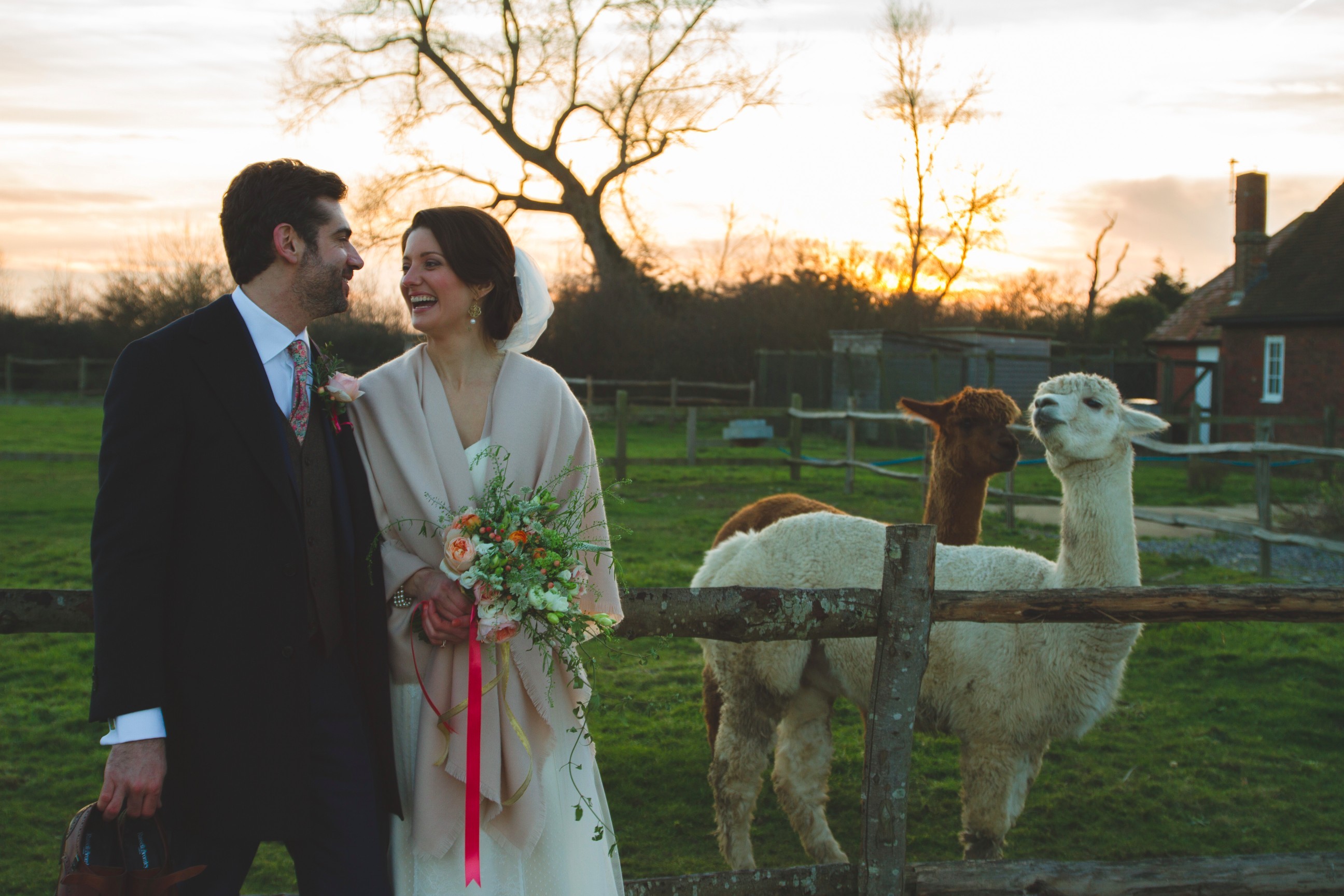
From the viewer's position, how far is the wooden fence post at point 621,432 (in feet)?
45.5

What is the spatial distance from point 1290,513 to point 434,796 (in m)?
11.6

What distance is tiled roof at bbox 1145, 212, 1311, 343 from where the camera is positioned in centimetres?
2383

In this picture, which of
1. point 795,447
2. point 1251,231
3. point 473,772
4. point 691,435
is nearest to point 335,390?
point 473,772

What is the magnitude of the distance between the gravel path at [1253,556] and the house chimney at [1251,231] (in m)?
14.8

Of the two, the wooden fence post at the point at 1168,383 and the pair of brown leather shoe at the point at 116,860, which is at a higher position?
the wooden fence post at the point at 1168,383

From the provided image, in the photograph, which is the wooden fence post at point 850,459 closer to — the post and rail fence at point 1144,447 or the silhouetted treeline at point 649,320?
the post and rail fence at point 1144,447

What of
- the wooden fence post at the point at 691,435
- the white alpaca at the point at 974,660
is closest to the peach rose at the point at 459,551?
the white alpaca at the point at 974,660

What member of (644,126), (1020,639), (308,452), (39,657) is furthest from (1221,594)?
(644,126)

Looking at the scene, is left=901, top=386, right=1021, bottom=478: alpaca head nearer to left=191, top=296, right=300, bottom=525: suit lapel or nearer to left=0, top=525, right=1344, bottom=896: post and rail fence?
left=0, top=525, right=1344, bottom=896: post and rail fence

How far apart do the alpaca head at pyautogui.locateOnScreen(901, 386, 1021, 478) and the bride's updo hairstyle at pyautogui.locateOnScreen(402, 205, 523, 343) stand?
2927mm

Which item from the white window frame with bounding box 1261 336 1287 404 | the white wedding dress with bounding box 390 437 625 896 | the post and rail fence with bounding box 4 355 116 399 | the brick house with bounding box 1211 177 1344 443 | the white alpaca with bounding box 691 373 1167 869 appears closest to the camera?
the white wedding dress with bounding box 390 437 625 896

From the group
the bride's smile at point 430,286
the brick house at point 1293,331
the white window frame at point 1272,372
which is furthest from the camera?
the white window frame at point 1272,372

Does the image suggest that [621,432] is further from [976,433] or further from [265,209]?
[265,209]

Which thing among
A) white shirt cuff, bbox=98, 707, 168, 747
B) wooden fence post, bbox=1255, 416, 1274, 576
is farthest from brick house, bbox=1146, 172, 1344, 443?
white shirt cuff, bbox=98, 707, 168, 747
